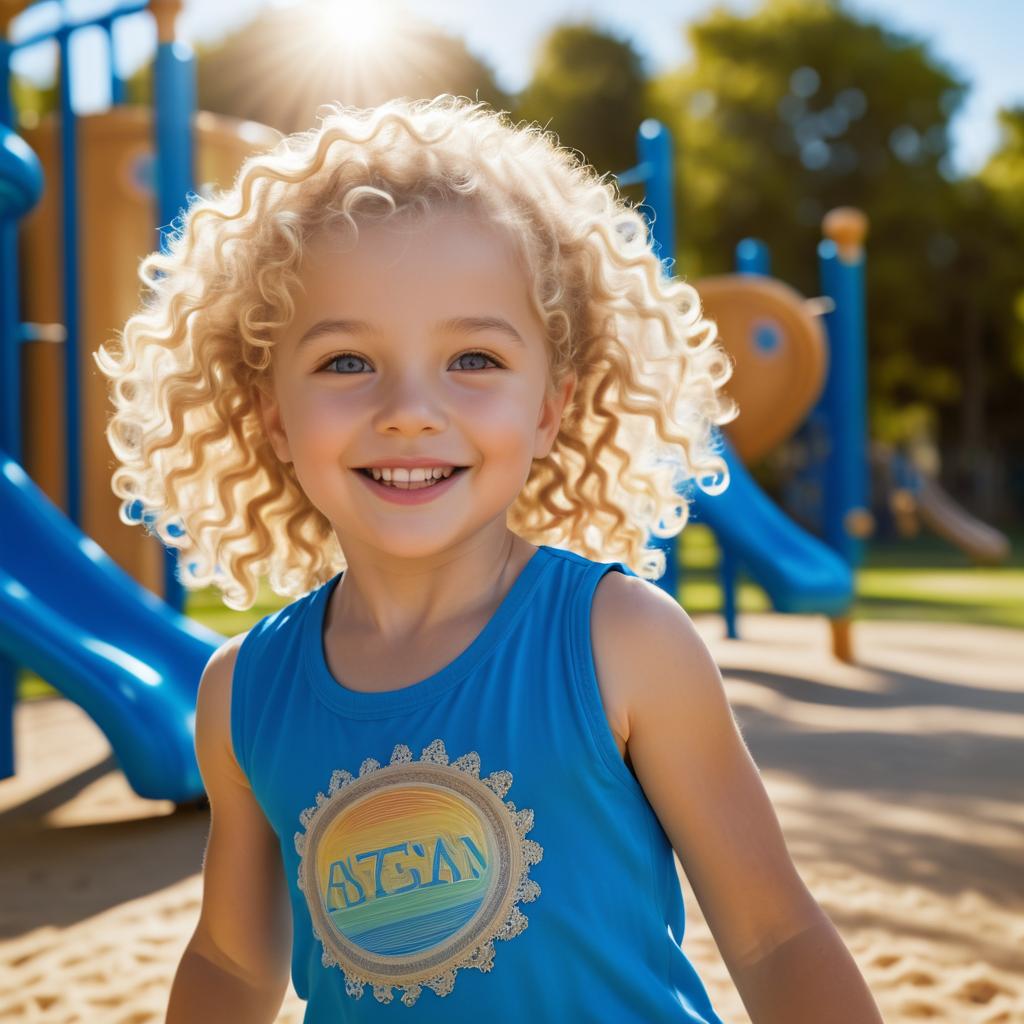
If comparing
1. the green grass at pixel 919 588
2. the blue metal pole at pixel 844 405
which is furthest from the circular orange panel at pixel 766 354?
the green grass at pixel 919 588

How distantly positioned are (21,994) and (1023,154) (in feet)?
98.0

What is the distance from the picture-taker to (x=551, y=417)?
1.54 metres

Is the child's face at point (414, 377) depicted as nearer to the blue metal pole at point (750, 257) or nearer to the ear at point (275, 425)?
the ear at point (275, 425)

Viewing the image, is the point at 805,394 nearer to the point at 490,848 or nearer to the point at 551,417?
the point at 551,417

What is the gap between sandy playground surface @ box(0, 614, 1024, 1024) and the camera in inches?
107

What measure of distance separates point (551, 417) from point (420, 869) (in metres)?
0.56

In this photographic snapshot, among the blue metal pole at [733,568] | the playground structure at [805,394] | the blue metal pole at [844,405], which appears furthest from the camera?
the blue metal pole at [844,405]

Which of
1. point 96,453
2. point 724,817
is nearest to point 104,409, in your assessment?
point 96,453

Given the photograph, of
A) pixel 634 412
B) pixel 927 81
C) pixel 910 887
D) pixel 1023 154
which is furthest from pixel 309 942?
pixel 1023 154

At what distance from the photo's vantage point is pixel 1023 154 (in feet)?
92.9

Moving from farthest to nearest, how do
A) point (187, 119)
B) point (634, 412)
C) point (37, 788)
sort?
point (187, 119) < point (37, 788) < point (634, 412)

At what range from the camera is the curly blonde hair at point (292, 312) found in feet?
4.65

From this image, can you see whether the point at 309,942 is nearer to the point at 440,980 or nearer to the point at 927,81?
the point at 440,980

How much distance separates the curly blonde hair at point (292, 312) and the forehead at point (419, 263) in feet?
Answer: 0.07
